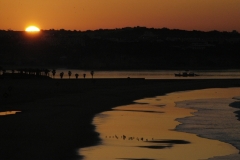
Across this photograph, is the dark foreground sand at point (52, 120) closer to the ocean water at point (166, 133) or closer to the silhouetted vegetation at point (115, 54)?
the ocean water at point (166, 133)

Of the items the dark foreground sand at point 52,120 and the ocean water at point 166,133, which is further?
the ocean water at point 166,133

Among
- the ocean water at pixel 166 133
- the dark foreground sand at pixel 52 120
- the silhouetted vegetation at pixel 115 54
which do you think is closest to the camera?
the dark foreground sand at pixel 52 120

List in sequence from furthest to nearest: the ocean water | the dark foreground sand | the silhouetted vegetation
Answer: the silhouetted vegetation → the ocean water → the dark foreground sand

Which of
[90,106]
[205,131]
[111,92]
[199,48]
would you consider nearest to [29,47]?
[199,48]

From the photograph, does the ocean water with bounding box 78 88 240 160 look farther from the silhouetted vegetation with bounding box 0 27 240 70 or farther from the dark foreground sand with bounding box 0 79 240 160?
the silhouetted vegetation with bounding box 0 27 240 70

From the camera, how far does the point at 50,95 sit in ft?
128

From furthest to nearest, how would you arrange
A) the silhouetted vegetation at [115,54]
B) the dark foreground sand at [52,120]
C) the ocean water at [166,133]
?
the silhouetted vegetation at [115,54] → the ocean water at [166,133] → the dark foreground sand at [52,120]

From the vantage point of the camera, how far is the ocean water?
17.5 meters

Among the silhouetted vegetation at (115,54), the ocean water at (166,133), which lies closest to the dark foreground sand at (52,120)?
the ocean water at (166,133)

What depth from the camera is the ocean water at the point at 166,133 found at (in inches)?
690

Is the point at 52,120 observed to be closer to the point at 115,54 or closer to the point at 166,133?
the point at 166,133

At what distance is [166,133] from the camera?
21625 millimetres

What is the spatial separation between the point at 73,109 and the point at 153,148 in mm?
11938

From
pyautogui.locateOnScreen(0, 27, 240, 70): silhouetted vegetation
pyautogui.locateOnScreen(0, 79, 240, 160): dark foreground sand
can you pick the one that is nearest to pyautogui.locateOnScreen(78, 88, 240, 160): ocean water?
pyautogui.locateOnScreen(0, 79, 240, 160): dark foreground sand
